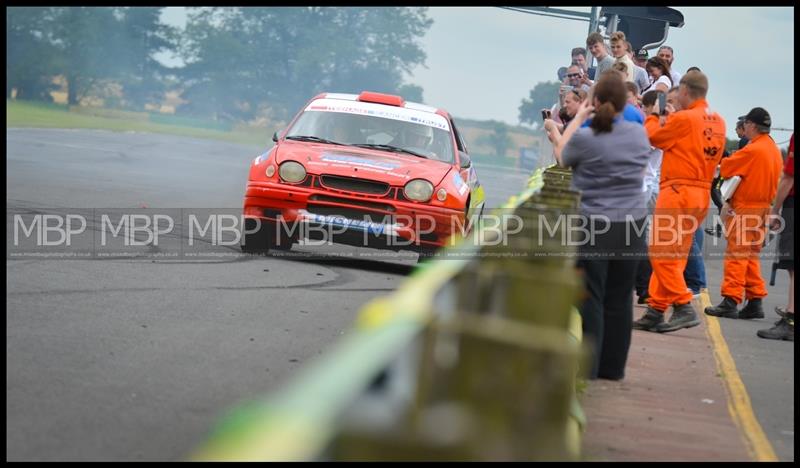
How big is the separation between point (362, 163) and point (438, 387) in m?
9.80

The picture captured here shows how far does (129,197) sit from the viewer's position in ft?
62.8

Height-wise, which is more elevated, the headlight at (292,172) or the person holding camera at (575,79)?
the person holding camera at (575,79)

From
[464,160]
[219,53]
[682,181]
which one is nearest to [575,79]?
[464,160]

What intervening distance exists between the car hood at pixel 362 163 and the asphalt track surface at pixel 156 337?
0.90 metres

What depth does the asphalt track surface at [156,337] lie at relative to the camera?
18.3ft

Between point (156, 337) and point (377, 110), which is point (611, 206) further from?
point (377, 110)

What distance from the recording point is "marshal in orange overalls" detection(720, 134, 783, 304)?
1083 cm

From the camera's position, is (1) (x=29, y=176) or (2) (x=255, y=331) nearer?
(2) (x=255, y=331)

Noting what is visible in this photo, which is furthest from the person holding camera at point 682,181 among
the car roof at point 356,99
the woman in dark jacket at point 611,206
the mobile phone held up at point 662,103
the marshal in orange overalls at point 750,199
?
the car roof at point 356,99

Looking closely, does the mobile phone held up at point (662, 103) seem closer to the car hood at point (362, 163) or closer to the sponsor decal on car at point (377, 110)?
the car hood at point (362, 163)

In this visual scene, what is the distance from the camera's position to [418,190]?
12.3 meters

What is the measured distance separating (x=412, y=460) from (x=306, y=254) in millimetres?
11105
